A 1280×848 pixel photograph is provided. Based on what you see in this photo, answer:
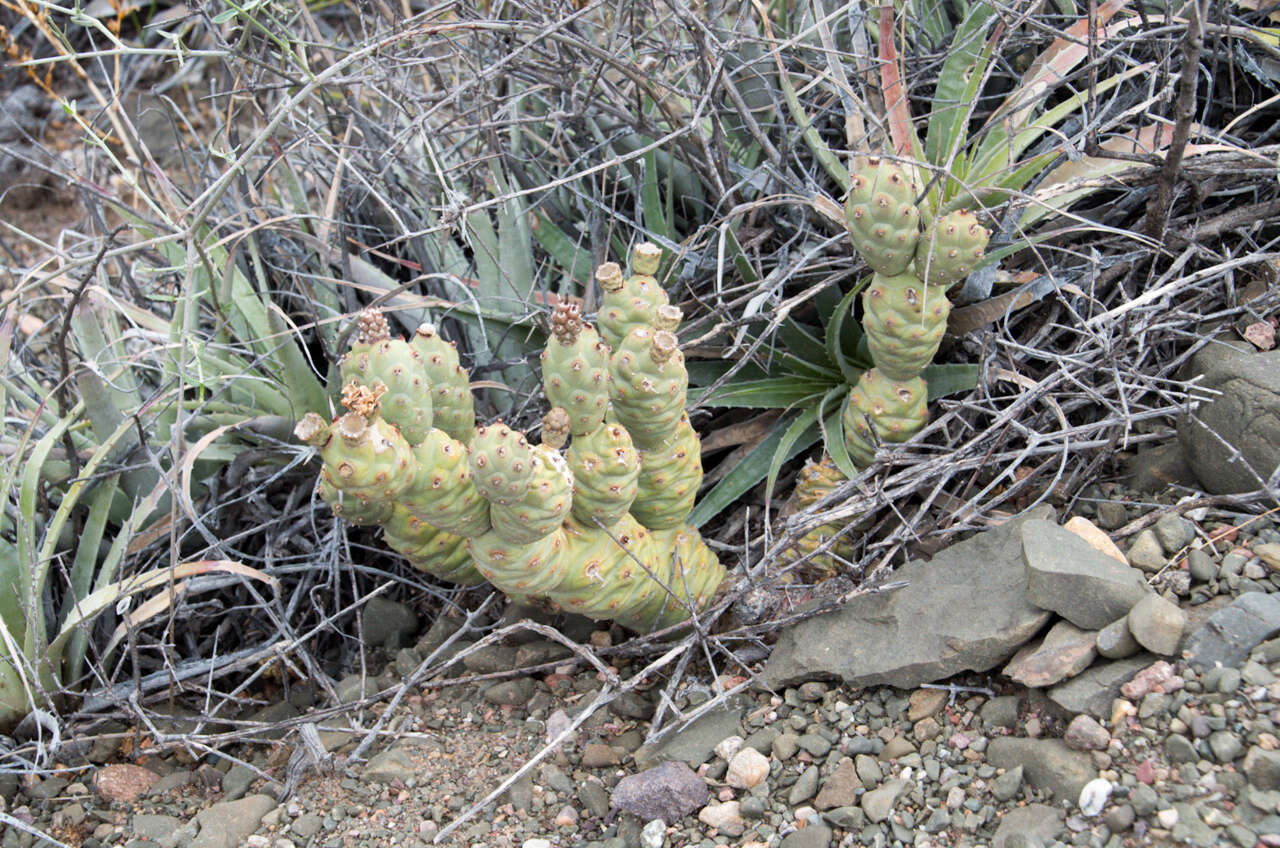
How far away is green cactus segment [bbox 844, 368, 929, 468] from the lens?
206cm

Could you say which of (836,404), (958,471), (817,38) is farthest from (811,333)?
(817,38)

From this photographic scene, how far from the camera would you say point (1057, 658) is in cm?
160

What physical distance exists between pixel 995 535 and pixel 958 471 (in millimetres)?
220

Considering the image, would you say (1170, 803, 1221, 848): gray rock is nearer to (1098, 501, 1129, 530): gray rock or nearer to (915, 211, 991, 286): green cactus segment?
(1098, 501, 1129, 530): gray rock

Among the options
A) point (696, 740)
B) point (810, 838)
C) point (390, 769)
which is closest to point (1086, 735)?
point (810, 838)

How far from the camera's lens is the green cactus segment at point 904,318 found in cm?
191

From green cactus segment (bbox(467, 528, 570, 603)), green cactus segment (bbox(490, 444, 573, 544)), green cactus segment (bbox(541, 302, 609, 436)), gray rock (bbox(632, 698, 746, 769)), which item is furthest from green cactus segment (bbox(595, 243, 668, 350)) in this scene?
gray rock (bbox(632, 698, 746, 769))

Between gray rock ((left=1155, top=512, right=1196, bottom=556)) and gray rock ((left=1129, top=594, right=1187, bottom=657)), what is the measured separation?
227mm

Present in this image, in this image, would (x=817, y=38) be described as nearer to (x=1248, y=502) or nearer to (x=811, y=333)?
(x=811, y=333)

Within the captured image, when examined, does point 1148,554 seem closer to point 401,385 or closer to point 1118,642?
point 1118,642

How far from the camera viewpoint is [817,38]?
99.7 inches

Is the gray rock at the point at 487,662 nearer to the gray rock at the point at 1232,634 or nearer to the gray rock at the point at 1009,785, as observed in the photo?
the gray rock at the point at 1009,785

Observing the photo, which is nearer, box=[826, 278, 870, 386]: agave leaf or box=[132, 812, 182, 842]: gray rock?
box=[132, 812, 182, 842]: gray rock

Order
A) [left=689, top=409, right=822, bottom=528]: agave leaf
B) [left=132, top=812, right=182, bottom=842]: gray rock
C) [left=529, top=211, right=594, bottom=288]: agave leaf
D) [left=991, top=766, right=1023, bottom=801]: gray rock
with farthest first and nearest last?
[left=529, top=211, right=594, bottom=288]: agave leaf → [left=689, top=409, right=822, bottom=528]: agave leaf → [left=132, top=812, right=182, bottom=842]: gray rock → [left=991, top=766, right=1023, bottom=801]: gray rock
